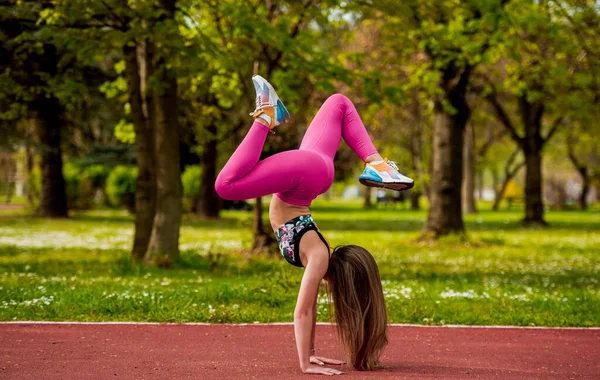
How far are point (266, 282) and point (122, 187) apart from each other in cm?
2742

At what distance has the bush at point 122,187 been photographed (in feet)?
118

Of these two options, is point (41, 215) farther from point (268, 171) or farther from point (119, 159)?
point (268, 171)

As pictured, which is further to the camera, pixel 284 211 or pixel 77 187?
pixel 77 187

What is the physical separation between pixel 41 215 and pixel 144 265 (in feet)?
59.0

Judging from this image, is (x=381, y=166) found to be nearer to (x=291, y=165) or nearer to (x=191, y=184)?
(x=291, y=165)

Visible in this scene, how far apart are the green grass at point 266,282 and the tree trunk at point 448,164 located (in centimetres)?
83

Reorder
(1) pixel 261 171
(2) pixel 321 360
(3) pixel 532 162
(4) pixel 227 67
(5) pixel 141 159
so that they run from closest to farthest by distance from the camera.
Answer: (1) pixel 261 171 → (2) pixel 321 360 → (4) pixel 227 67 → (5) pixel 141 159 → (3) pixel 532 162

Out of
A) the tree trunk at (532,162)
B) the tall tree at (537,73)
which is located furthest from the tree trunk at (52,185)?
the tree trunk at (532,162)

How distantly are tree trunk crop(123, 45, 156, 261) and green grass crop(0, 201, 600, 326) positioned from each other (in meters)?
0.68

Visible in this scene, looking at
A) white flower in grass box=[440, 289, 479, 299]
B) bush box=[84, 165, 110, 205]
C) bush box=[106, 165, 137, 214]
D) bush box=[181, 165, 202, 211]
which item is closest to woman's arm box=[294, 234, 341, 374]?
white flower in grass box=[440, 289, 479, 299]

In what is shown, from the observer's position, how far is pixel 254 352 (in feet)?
22.5

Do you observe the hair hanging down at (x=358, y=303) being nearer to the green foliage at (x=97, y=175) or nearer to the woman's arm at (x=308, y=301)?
the woman's arm at (x=308, y=301)

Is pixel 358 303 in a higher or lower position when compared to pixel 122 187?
lower

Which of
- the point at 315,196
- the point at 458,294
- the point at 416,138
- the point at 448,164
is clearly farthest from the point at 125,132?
the point at 416,138
